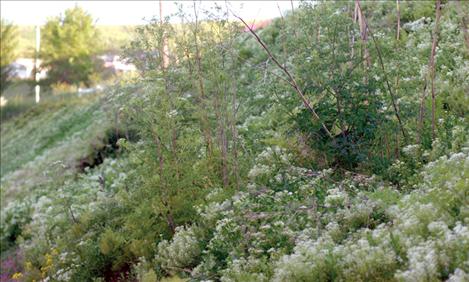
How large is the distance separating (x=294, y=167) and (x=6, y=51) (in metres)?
41.1

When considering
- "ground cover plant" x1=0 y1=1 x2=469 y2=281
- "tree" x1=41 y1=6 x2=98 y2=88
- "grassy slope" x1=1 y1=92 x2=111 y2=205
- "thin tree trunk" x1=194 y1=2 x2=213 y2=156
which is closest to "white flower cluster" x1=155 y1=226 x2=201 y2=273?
"ground cover plant" x1=0 y1=1 x2=469 y2=281

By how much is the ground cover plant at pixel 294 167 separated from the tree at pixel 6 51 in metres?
37.3

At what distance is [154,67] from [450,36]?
140 inches

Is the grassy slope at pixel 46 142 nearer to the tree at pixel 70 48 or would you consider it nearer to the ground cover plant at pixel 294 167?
the ground cover plant at pixel 294 167

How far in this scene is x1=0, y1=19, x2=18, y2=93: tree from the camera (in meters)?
43.7

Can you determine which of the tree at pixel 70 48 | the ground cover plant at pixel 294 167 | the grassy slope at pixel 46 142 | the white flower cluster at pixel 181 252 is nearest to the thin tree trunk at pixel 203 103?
the ground cover plant at pixel 294 167

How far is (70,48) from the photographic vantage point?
44.6 meters

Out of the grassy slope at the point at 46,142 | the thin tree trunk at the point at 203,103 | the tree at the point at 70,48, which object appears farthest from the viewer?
the tree at the point at 70,48

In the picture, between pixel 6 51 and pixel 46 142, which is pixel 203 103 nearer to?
pixel 46 142

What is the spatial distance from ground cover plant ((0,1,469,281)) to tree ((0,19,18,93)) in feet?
122

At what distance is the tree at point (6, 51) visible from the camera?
43.7 m

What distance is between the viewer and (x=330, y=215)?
498cm

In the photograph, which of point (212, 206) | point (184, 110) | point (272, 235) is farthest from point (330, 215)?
point (184, 110)

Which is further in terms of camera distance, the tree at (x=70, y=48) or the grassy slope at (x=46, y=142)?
the tree at (x=70, y=48)
